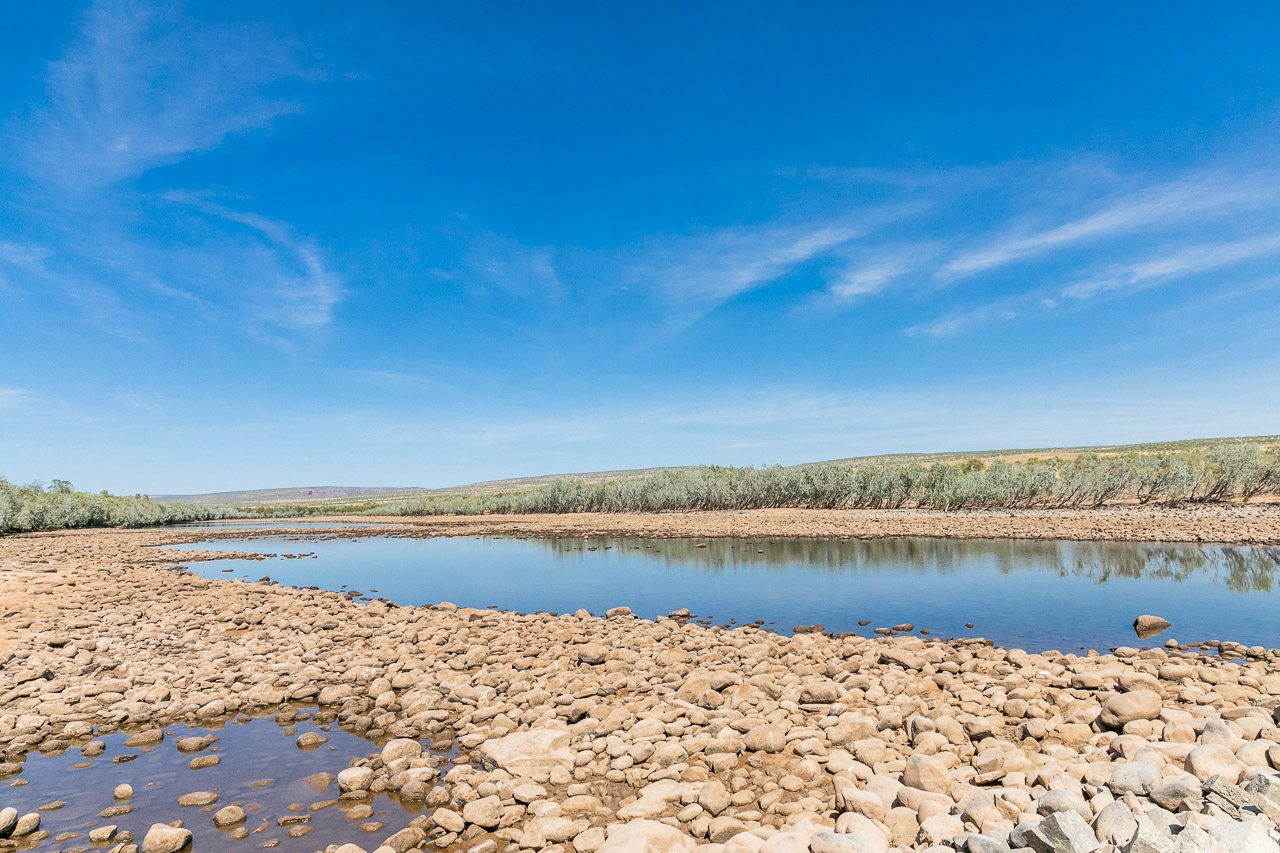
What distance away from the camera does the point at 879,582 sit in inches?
880

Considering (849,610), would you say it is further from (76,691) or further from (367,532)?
(367,532)

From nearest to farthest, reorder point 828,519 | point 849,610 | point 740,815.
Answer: point 740,815
point 849,610
point 828,519

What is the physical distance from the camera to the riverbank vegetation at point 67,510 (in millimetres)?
58000

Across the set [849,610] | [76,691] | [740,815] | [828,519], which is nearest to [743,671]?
[740,815]

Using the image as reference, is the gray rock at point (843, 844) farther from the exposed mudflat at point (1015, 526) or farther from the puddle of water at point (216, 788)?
the exposed mudflat at point (1015, 526)

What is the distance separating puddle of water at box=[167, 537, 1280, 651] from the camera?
616 inches

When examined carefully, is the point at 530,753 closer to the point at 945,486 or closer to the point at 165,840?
the point at 165,840

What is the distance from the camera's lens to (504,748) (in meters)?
7.61

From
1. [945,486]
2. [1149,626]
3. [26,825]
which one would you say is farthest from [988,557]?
[945,486]

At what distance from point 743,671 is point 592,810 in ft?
15.4

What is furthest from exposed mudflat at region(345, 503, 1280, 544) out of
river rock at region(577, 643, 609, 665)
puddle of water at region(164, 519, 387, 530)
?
river rock at region(577, 643, 609, 665)

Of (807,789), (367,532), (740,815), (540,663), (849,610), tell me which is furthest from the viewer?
(367,532)

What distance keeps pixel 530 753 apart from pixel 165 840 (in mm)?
3698

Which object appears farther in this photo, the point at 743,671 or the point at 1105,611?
the point at 1105,611
